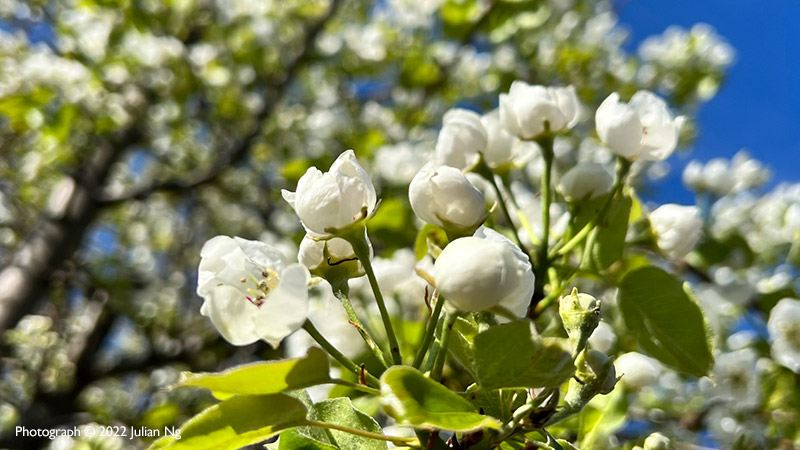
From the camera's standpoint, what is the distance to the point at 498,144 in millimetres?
750

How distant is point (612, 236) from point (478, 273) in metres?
0.29

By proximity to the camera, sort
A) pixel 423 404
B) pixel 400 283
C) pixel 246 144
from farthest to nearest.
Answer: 1. pixel 246 144
2. pixel 400 283
3. pixel 423 404

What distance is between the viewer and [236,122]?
2.96 meters

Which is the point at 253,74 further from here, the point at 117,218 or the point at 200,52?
the point at 117,218

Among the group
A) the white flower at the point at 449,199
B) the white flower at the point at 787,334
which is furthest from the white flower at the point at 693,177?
the white flower at the point at 449,199

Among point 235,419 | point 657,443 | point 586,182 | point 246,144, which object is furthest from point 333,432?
point 246,144

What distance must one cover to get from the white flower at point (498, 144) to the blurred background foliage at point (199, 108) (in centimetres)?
85

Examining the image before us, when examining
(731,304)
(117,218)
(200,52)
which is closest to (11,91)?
(200,52)

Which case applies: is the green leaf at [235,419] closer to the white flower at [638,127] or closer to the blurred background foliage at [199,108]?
the white flower at [638,127]

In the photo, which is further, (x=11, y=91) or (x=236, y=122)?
(x=236, y=122)

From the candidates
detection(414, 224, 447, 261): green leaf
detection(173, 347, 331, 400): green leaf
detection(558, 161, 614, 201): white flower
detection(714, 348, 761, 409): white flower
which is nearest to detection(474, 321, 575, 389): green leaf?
detection(173, 347, 331, 400): green leaf

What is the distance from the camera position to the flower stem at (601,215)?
2.06 ft

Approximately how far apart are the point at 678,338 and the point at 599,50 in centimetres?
249

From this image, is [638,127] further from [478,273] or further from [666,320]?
[478,273]
